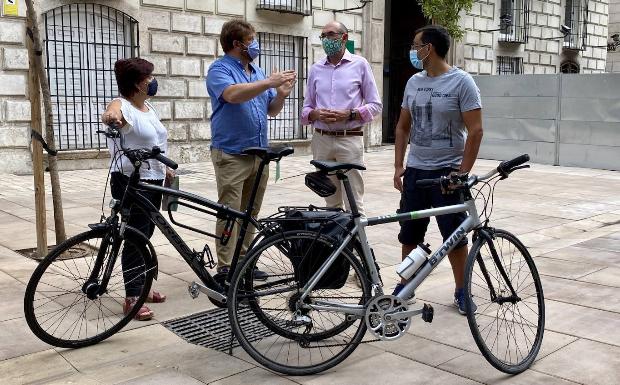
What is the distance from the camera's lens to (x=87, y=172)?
12.7 metres

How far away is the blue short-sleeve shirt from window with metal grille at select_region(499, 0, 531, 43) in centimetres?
1946

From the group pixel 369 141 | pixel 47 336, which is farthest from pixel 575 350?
pixel 369 141

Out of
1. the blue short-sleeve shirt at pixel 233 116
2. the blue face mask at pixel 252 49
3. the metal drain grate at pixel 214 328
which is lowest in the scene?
the metal drain grate at pixel 214 328

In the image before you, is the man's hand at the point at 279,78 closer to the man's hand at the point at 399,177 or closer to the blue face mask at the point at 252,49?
the blue face mask at the point at 252,49

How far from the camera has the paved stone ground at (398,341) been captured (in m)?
3.73

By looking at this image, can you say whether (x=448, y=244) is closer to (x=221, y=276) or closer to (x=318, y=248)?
(x=318, y=248)

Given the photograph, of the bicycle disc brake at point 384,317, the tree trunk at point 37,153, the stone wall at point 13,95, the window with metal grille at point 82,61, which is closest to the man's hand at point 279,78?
the bicycle disc brake at point 384,317

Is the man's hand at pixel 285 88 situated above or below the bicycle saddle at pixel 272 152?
above

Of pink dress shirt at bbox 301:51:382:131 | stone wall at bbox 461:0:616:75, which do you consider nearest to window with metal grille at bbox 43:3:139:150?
pink dress shirt at bbox 301:51:382:131

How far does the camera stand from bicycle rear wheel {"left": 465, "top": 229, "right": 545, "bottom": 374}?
12.3 ft

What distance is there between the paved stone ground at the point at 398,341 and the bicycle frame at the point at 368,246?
1.23 feet

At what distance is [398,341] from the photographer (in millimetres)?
4266

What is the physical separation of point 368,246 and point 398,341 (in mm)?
824

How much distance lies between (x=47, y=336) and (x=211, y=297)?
0.96 m
